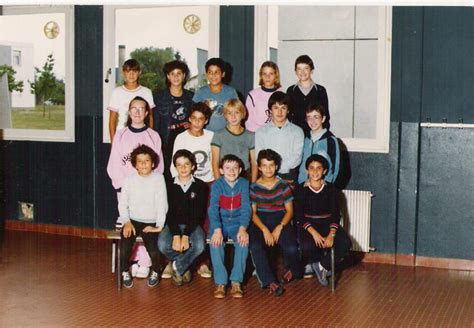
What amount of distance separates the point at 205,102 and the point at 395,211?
74.2 inches

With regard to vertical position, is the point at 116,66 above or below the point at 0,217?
above

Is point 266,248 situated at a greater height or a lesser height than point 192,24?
lesser

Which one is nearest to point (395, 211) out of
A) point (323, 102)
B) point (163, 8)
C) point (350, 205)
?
point (350, 205)

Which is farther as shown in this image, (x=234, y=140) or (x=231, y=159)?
(x=234, y=140)

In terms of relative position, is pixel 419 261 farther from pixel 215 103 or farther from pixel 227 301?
pixel 215 103

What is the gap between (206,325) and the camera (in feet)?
15.2

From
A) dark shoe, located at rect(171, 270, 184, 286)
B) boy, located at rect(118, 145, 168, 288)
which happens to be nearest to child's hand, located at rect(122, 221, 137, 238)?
boy, located at rect(118, 145, 168, 288)

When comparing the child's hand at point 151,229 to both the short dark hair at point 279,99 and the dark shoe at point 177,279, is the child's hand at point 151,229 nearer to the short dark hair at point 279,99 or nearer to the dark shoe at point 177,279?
the dark shoe at point 177,279

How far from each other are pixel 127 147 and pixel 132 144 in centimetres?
5

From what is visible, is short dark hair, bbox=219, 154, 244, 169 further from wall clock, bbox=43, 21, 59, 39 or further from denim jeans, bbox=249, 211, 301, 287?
wall clock, bbox=43, 21, 59, 39

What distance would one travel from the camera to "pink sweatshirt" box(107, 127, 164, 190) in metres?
5.86

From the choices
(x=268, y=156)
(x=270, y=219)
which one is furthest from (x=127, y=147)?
(x=270, y=219)

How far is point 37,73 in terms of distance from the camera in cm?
780

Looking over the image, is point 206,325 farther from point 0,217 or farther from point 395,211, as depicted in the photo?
point 0,217
